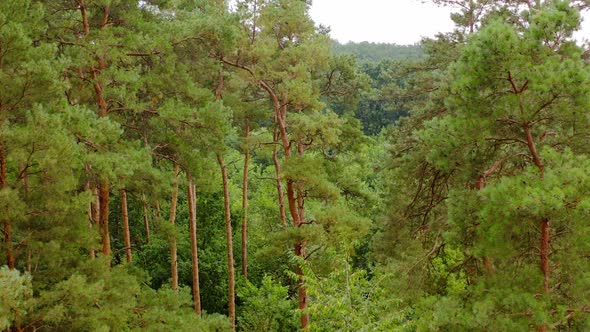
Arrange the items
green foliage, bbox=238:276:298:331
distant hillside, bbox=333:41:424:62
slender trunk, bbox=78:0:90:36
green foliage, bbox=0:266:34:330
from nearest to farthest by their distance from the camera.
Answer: green foliage, bbox=0:266:34:330
slender trunk, bbox=78:0:90:36
green foliage, bbox=238:276:298:331
distant hillside, bbox=333:41:424:62

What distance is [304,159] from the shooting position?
38.0 ft

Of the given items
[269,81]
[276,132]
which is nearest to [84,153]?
[269,81]

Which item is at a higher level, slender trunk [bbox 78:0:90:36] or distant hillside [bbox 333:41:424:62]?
distant hillside [bbox 333:41:424:62]

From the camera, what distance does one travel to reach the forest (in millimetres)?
6602

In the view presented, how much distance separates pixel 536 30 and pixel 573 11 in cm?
44

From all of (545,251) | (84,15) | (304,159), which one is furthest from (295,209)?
(545,251)

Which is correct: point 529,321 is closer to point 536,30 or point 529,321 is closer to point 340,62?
point 536,30

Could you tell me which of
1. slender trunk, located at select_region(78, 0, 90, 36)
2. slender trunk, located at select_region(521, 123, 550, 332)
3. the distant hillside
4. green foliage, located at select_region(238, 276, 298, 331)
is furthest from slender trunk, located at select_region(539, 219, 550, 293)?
the distant hillside

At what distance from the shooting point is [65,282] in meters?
6.90

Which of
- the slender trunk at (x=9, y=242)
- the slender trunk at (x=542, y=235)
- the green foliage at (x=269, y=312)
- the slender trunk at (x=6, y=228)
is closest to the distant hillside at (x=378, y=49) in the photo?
the green foliage at (x=269, y=312)

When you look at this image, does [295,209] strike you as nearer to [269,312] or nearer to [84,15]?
[269,312]

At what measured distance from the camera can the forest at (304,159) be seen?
6.60 meters

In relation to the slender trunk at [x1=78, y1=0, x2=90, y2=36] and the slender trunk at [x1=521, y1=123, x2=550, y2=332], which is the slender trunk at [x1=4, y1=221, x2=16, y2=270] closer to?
the slender trunk at [x1=78, y1=0, x2=90, y2=36]

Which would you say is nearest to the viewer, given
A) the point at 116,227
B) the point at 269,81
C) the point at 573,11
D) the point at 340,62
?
the point at 573,11
